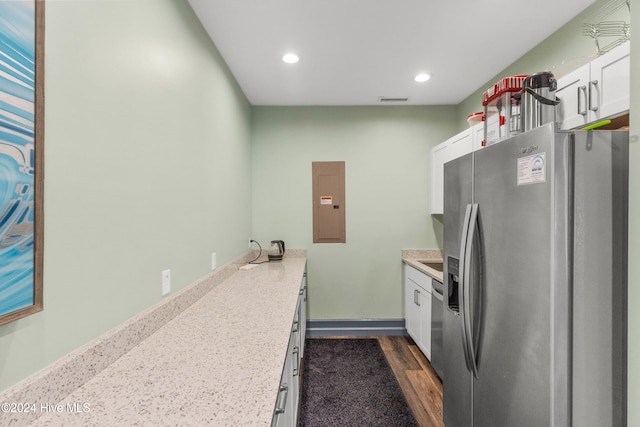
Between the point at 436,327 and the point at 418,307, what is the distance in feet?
1.44

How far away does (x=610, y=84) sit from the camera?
132 centimetres

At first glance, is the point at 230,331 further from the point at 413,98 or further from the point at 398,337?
the point at 413,98

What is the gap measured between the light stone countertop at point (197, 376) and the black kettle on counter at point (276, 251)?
157cm

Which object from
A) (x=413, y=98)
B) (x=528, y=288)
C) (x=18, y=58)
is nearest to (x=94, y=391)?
(x=18, y=58)

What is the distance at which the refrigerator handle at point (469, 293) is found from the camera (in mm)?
1358

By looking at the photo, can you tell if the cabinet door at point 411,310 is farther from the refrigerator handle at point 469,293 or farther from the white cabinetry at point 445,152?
the refrigerator handle at point 469,293

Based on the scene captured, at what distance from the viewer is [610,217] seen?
1.03 metres

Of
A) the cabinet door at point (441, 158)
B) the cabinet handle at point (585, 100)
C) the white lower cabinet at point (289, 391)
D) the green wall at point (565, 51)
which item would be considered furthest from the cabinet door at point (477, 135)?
the white lower cabinet at point (289, 391)

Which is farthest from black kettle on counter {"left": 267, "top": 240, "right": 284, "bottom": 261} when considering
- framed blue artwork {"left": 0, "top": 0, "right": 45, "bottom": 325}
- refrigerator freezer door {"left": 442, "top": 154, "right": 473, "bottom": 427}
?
framed blue artwork {"left": 0, "top": 0, "right": 45, "bottom": 325}

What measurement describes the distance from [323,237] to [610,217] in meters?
2.58

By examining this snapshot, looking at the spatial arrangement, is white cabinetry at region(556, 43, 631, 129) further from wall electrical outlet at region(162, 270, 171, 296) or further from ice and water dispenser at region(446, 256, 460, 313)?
wall electrical outlet at region(162, 270, 171, 296)

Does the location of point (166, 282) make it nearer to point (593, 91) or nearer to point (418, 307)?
point (593, 91)

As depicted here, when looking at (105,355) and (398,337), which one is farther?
(398,337)

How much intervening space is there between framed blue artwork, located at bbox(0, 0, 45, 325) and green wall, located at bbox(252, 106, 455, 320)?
2.63 meters
